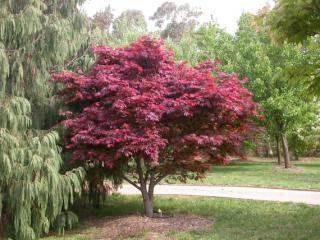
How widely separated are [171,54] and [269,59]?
14266 millimetres

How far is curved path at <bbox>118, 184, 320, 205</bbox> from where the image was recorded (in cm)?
1269

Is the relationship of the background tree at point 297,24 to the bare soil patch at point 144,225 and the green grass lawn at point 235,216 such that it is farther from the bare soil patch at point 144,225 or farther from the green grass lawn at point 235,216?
the bare soil patch at point 144,225

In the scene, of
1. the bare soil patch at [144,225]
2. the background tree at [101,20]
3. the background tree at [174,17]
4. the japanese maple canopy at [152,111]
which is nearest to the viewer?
the bare soil patch at [144,225]

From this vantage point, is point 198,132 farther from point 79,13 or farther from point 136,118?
point 79,13

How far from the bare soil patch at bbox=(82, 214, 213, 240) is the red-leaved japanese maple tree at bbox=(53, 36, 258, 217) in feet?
1.98

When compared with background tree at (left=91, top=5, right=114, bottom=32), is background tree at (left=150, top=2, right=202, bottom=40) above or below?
above

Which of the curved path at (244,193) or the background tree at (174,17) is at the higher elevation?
the background tree at (174,17)

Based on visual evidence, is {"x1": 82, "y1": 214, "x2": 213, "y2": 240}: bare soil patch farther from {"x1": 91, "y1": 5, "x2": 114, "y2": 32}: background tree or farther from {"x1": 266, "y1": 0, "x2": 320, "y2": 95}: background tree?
{"x1": 91, "y1": 5, "x2": 114, "y2": 32}: background tree

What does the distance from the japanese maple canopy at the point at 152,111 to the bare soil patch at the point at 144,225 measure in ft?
3.84

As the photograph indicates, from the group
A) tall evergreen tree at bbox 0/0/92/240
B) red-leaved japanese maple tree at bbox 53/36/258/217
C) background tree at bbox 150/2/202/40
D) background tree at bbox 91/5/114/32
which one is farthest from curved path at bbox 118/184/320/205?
background tree at bbox 150/2/202/40

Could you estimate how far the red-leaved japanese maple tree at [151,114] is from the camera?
906cm

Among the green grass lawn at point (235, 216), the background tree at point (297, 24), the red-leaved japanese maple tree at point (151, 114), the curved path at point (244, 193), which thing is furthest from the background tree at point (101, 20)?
the background tree at point (297, 24)

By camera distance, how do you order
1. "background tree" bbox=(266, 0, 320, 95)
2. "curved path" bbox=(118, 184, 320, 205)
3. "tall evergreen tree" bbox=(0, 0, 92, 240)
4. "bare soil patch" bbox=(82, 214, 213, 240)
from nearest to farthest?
1. "background tree" bbox=(266, 0, 320, 95)
2. "tall evergreen tree" bbox=(0, 0, 92, 240)
3. "bare soil patch" bbox=(82, 214, 213, 240)
4. "curved path" bbox=(118, 184, 320, 205)

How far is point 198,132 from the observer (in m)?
9.90
